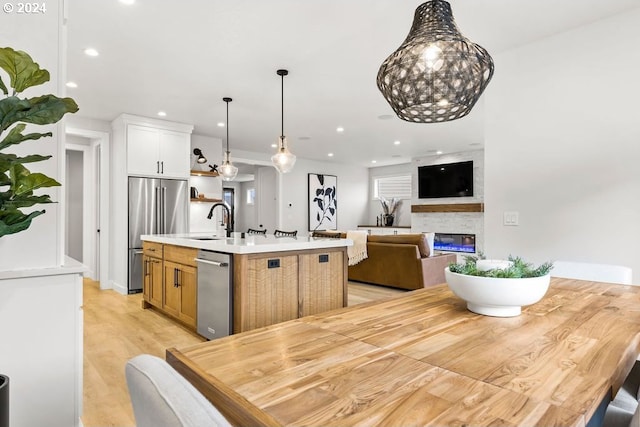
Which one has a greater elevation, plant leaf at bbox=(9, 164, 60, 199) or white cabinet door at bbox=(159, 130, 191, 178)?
white cabinet door at bbox=(159, 130, 191, 178)

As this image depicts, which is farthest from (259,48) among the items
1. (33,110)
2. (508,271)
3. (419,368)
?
(419,368)

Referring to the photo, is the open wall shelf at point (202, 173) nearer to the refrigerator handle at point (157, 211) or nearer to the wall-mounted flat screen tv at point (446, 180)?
the refrigerator handle at point (157, 211)

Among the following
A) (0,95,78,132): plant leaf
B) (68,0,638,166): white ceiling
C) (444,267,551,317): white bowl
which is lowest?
(444,267,551,317): white bowl

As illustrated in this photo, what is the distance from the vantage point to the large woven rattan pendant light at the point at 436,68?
1406 mm

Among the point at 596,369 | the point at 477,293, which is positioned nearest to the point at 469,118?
the point at 477,293

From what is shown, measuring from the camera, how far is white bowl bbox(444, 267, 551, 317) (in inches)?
49.5

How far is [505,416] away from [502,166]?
2921mm

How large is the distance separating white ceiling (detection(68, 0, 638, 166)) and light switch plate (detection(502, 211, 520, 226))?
1297mm

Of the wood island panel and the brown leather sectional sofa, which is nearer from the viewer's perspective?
the wood island panel

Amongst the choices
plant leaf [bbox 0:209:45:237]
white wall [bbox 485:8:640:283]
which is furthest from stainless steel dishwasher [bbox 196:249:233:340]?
white wall [bbox 485:8:640:283]

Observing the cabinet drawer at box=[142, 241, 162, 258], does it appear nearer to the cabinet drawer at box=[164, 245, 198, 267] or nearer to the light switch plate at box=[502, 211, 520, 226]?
the cabinet drawer at box=[164, 245, 198, 267]

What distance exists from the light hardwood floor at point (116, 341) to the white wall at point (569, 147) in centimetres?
237

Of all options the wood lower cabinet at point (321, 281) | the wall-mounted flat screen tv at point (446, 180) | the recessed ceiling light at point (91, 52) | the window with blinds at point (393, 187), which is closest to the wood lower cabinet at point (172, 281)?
the wood lower cabinet at point (321, 281)

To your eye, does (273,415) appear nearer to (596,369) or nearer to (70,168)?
(596,369)
